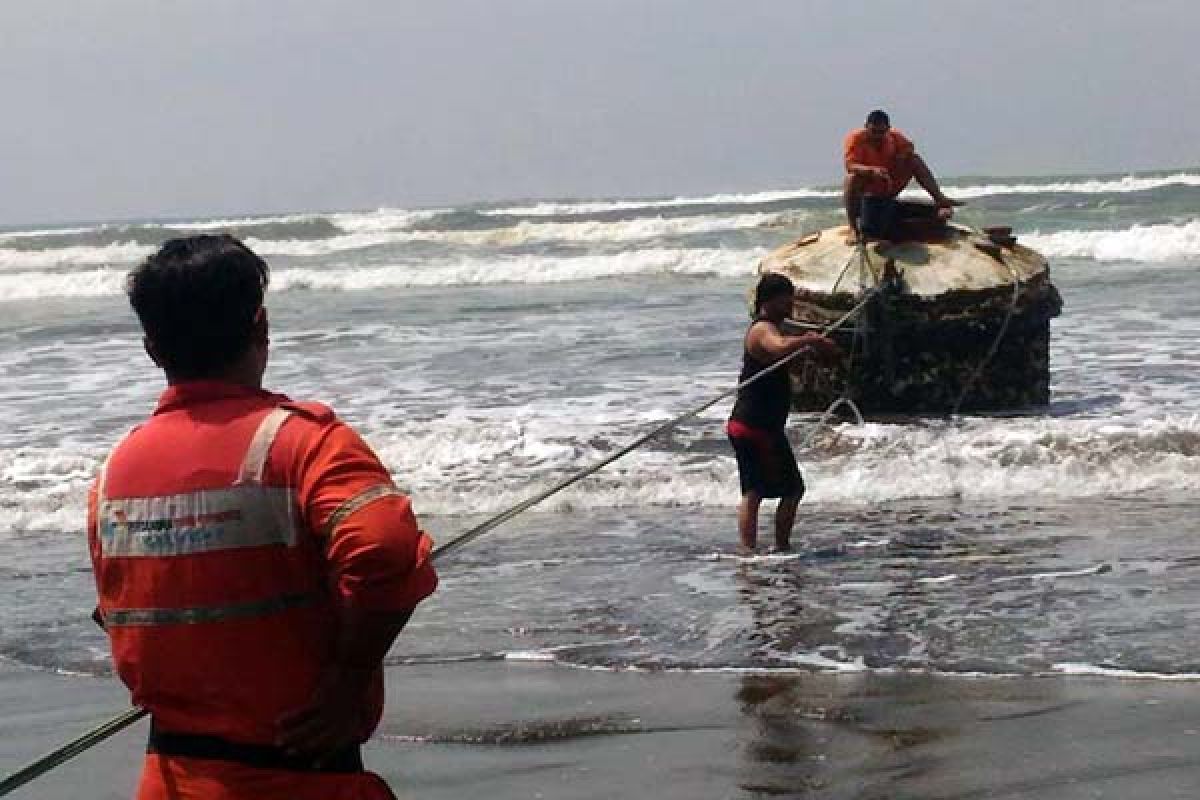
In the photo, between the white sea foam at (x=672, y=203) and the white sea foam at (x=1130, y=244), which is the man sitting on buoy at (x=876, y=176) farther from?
the white sea foam at (x=672, y=203)

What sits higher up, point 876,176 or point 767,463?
point 876,176

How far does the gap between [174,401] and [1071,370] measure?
40.0ft

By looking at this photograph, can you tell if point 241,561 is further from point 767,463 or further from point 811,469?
point 811,469

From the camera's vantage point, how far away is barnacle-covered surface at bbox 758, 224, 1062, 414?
11.5m

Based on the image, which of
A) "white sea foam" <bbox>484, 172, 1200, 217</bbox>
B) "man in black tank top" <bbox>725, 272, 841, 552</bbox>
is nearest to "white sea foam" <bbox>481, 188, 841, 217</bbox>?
"white sea foam" <bbox>484, 172, 1200, 217</bbox>

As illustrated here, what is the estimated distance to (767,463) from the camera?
28.8 ft

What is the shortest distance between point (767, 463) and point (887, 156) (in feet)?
12.2

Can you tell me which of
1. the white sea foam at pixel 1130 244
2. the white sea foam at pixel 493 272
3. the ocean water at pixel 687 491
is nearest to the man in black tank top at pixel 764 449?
the ocean water at pixel 687 491

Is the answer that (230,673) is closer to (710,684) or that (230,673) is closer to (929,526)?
(710,684)

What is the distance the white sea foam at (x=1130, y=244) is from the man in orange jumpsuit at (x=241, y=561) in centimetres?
2456

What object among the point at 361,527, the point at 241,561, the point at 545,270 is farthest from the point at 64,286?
the point at 361,527

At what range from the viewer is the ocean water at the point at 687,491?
7.04 meters

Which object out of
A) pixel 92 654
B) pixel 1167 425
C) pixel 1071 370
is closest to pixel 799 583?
pixel 92 654

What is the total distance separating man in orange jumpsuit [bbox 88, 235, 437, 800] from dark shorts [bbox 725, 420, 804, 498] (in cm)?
619
